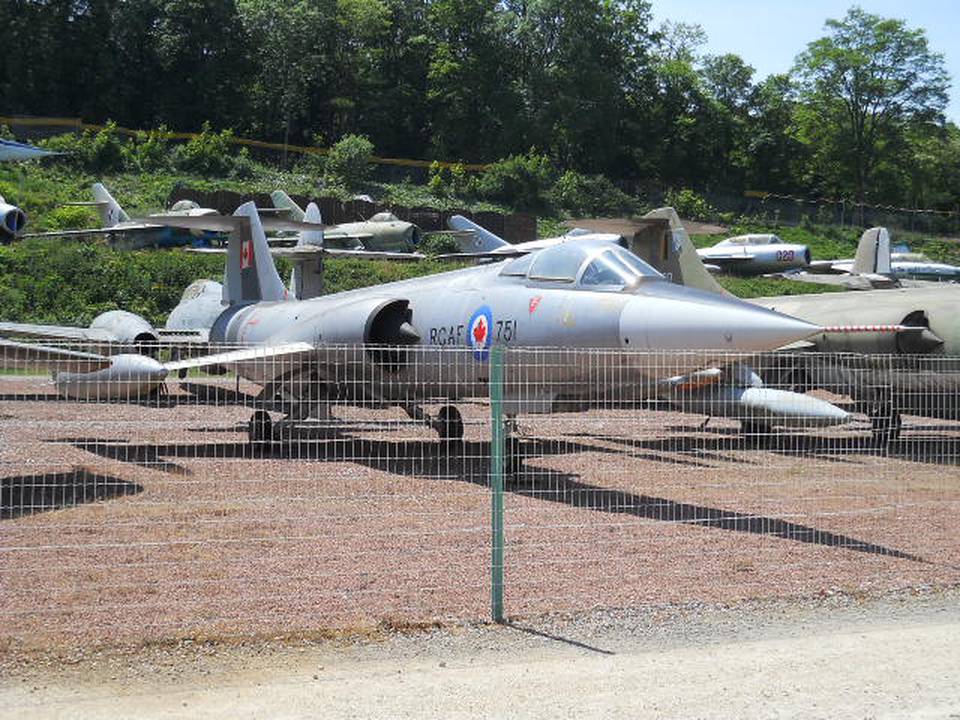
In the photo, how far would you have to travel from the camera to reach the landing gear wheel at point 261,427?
1439cm

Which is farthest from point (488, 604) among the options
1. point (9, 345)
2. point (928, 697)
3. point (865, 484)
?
point (865, 484)

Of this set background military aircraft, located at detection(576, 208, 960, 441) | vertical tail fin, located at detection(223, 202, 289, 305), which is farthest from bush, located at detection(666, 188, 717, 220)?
vertical tail fin, located at detection(223, 202, 289, 305)

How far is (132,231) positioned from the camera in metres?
38.0

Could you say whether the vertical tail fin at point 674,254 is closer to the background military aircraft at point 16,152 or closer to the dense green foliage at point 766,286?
the background military aircraft at point 16,152

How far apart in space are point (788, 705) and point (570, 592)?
2134 millimetres

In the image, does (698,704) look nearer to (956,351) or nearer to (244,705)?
(244,705)

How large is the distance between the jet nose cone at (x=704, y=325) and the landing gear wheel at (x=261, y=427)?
5571mm

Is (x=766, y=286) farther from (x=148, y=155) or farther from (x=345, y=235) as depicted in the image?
(x=148, y=155)

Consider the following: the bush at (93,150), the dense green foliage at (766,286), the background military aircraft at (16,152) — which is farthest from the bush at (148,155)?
the background military aircraft at (16,152)

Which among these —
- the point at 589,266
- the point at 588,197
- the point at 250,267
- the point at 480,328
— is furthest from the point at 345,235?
the point at 588,197

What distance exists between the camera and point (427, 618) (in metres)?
6.73

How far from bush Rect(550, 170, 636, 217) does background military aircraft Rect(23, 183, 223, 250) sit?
24.8 metres

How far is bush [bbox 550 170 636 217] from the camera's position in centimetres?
6222

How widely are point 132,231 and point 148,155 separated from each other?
1594 cm
